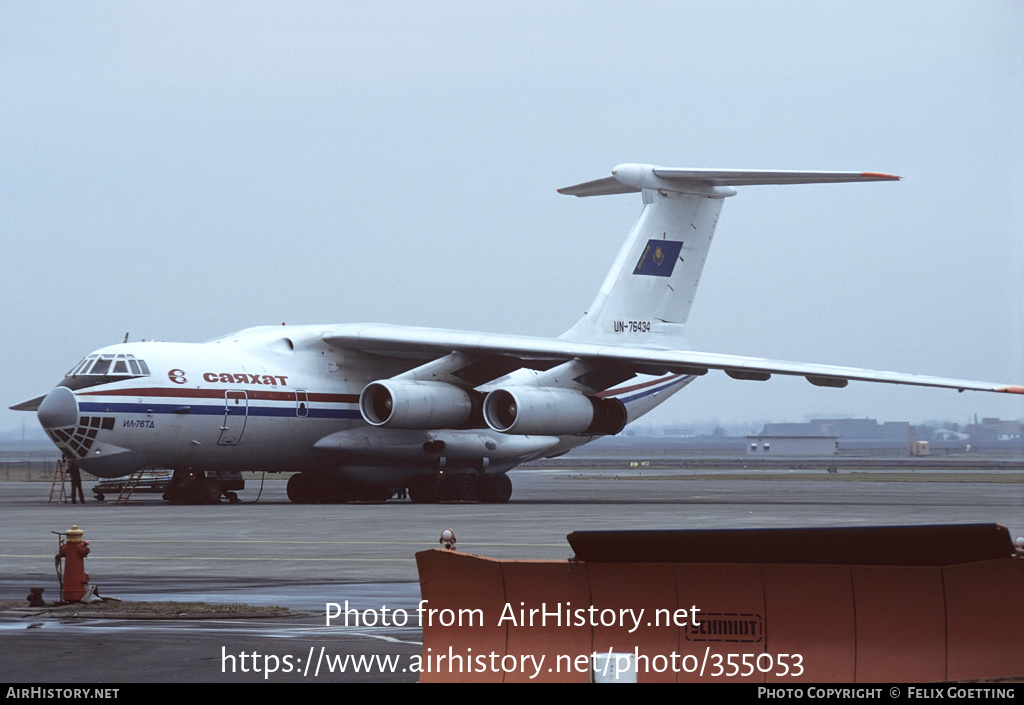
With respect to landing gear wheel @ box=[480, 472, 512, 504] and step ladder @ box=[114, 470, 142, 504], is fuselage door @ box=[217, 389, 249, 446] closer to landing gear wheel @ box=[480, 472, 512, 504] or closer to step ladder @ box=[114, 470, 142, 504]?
step ladder @ box=[114, 470, 142, 504]

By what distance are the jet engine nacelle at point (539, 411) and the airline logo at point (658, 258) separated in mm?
Result: 4127

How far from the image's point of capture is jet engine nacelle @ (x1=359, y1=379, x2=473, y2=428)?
1150 inches

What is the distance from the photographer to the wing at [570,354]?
2841 centimetres

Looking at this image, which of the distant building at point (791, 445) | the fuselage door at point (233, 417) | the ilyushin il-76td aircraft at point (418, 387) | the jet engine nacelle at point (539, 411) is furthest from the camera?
the distant building at point (791, 445)

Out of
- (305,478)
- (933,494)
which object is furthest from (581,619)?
(933,494)

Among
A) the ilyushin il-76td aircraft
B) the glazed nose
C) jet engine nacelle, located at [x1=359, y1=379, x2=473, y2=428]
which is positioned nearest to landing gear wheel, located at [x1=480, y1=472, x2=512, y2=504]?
the ilyushin il-76td aircraft

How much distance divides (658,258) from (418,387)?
276 inches

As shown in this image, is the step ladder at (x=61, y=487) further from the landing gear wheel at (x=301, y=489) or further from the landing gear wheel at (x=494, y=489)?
the landing gear wheel at (x=494, y=489)

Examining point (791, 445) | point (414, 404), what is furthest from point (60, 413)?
point (791, 445)

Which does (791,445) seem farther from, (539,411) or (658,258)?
(539,411)

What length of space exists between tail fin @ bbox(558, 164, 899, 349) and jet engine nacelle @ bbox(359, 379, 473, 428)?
378cm

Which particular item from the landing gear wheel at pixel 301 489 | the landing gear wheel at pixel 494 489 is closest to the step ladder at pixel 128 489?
the landing gear wheel at pixel 301 489

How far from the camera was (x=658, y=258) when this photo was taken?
110 ft
